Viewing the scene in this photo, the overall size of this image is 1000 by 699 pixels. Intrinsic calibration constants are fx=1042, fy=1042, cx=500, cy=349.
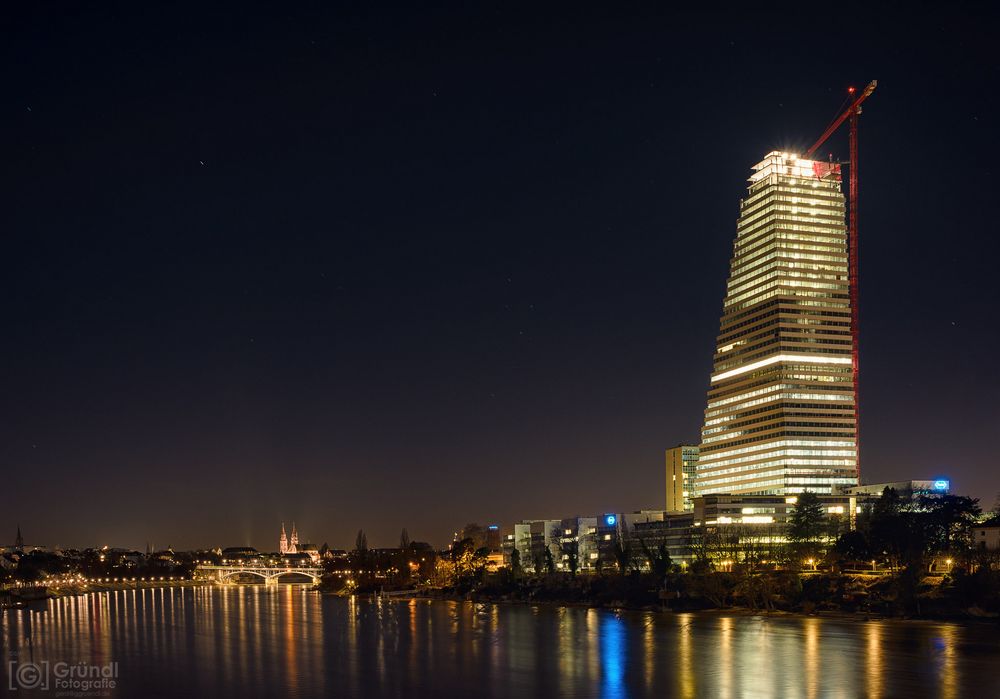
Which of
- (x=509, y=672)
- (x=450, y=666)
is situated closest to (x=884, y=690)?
(x=509, y=672)

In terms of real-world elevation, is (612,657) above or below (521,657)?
above

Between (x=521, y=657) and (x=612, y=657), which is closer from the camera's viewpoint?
(x=612, y=657)

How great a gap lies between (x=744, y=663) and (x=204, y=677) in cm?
3418

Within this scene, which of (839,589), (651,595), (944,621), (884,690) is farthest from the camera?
(651,595)

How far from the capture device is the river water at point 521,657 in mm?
58219

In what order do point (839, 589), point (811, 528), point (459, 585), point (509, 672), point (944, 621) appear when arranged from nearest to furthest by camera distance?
point (509, 672) → point (944, 621) → point (839, 589) → point (811, 528) → point (459, 585)

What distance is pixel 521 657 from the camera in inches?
2869

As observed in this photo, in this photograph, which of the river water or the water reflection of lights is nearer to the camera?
the water reflection of lights

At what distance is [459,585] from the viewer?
17775cm

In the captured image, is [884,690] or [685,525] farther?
[685,525]

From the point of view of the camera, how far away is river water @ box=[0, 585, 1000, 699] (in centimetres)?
5822

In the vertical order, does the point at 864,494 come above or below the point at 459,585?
above

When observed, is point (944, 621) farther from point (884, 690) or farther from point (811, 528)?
point (811, 528)

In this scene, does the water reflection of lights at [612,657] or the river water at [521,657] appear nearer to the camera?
the water reflection of lights at [612,657]
